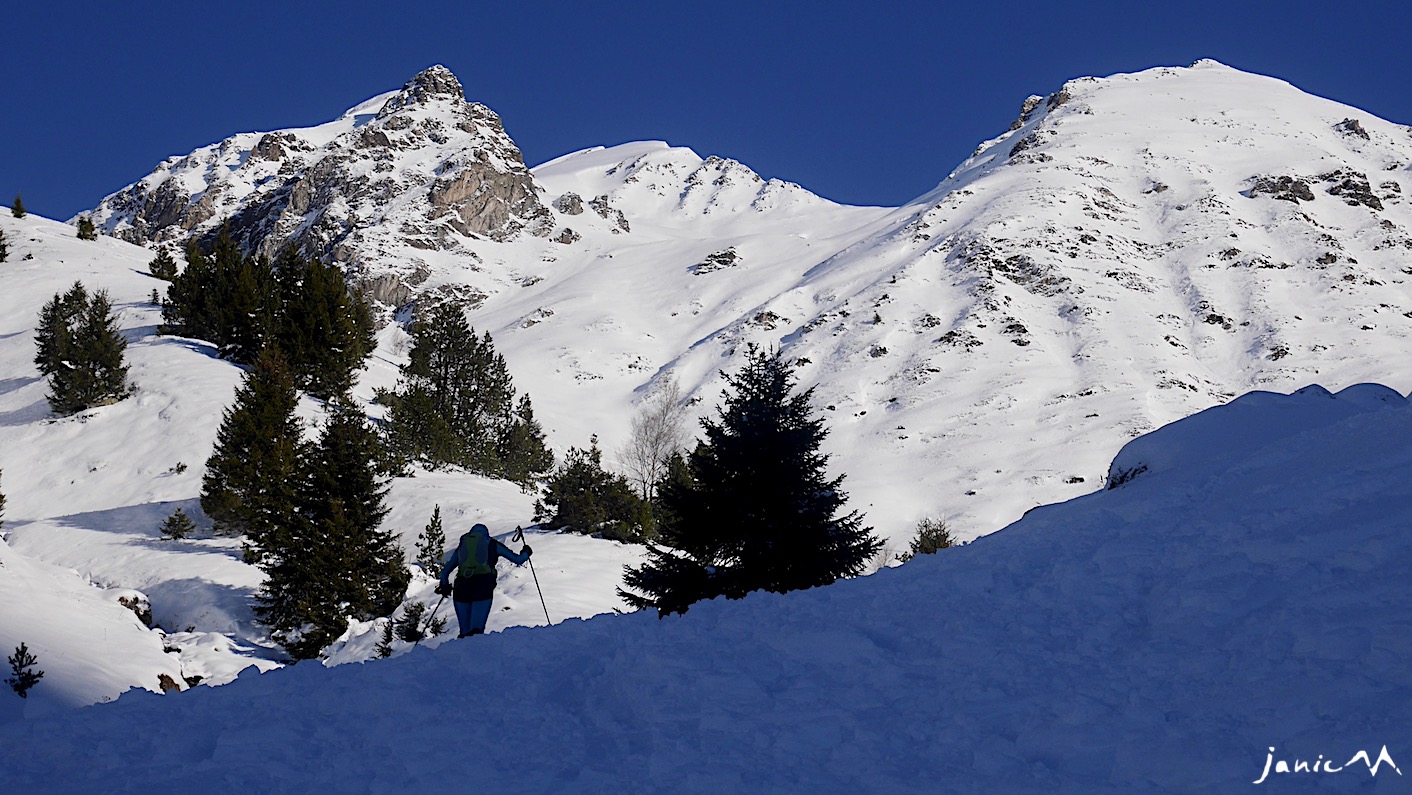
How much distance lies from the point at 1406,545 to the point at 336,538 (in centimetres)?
2112

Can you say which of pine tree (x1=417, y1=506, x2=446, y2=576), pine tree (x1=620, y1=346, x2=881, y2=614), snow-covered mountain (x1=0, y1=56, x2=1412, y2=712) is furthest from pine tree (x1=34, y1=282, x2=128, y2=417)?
pine tree (x1=620, y1=346, x2=881, y2=614)

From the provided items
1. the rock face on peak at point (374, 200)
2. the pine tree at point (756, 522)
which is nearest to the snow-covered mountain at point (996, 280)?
the rock face on peak at point (374, 200)

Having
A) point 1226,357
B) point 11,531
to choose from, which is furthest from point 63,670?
point 1226,357

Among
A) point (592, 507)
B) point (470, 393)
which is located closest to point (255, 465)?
point (592, 507)

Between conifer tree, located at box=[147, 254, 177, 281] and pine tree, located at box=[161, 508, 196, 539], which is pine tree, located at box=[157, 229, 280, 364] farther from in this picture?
pine tree, located at box=[161, 508, 196, 539]

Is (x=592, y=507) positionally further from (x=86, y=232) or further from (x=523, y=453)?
(x=86, y=232)

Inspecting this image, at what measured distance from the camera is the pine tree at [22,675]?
10.4 m

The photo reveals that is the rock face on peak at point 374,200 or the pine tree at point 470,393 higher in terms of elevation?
the rock face on peak at point 374,200

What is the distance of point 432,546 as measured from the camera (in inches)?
1012

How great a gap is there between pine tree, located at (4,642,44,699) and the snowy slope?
168 millimetres

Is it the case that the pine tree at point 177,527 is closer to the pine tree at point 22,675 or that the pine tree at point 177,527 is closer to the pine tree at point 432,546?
the pine tree at point 432,546

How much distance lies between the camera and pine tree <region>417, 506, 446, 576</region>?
24703 millimetres

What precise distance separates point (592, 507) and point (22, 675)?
18.0 m
